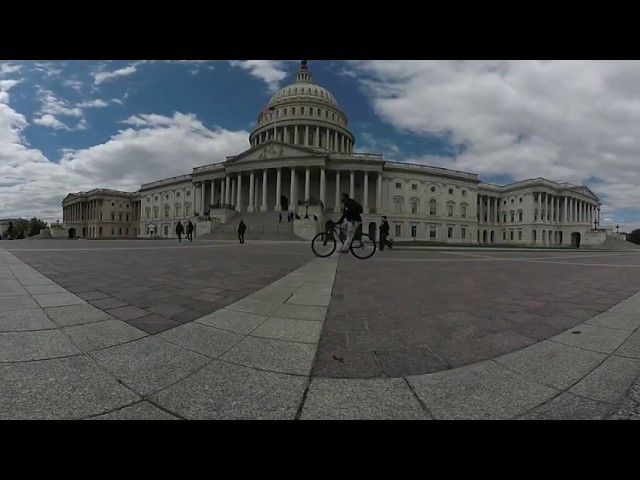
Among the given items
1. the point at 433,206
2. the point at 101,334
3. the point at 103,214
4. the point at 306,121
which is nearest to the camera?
the point at 101,334

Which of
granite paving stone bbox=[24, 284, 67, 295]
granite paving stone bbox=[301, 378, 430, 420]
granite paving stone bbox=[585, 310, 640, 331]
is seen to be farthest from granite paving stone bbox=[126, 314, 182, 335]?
granite paving stone bbox=[585, 310, 640, 331]

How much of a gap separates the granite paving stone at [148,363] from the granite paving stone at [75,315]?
1.09 metres

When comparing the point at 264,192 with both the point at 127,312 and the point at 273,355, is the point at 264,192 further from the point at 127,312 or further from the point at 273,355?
the point at 273,355

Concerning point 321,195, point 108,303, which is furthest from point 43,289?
point 321,195

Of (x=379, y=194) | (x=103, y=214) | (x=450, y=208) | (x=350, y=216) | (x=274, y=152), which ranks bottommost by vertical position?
(x=350, y=216)

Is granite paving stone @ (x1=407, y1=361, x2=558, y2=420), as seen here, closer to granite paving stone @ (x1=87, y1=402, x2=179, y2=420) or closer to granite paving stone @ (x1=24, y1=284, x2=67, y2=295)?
granite paving stone @ (x1=87, y1=402, x2=179, y2=420)

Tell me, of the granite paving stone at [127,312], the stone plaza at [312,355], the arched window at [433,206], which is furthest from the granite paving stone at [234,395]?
the arched window at [433,206]

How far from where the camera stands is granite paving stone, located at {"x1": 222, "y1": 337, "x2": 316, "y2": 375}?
2.38 meters

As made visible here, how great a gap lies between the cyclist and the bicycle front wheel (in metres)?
0.49

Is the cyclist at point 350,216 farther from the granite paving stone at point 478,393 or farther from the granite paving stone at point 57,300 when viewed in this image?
the granite paving stone at point 478,393

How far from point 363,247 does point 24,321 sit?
9.47 metres

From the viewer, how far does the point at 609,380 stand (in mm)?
2229
